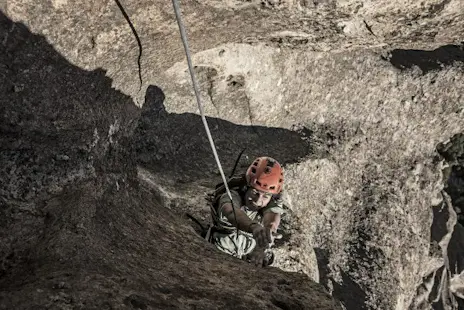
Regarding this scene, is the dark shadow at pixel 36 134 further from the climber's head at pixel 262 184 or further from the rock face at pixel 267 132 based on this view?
the climber's head at pixel 262 184

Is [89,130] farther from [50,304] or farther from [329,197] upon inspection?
[329,197]

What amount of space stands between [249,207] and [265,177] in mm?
725

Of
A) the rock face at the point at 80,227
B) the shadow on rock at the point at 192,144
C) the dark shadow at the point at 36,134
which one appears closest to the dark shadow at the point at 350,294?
the shadow on rock at the point at 192,144

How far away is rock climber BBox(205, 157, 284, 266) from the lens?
344 inches

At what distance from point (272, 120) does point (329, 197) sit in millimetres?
3287

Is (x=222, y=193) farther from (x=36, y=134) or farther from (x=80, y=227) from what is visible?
(x=36, y=134)

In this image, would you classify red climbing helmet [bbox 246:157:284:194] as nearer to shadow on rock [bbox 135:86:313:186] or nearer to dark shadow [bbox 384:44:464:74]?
shadow on rock [bbox 135:86:313:186]

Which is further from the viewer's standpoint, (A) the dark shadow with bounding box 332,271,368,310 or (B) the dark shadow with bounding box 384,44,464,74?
(B) the dark shadow with bounding box 384,44,464,74

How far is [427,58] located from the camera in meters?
17.9

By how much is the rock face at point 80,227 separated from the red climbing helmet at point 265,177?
5.01 ft

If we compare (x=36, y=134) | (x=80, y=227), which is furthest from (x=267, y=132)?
(x=80, y=227)

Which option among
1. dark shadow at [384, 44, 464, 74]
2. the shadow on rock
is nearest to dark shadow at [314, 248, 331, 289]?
the shadow on rock

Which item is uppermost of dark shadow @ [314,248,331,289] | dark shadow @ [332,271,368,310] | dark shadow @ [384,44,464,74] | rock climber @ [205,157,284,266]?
dark shadow @ [384,44,464,74]

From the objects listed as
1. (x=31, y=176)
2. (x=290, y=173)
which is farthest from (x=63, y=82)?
(x=290, y=173)
